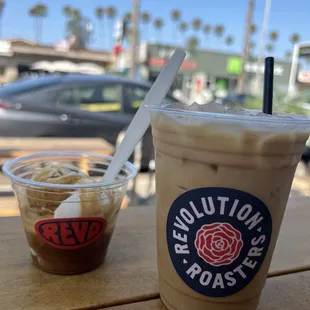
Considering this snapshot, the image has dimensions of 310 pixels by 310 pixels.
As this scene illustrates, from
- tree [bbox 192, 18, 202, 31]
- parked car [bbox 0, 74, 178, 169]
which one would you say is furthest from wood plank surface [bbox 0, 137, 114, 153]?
tree [bbox 192, 18, 202, 31]

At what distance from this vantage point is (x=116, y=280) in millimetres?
641

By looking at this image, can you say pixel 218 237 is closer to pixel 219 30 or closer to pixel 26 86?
pixel 26 86

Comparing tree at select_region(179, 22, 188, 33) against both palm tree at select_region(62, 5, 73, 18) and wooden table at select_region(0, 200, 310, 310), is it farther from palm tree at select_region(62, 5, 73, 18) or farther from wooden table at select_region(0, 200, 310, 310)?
wooden table at select_region(0, 200, 310, 310)

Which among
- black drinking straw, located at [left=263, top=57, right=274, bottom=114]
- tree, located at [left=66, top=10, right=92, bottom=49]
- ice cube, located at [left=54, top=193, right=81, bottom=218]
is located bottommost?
ice cube, located at [left=54, top=193, right=81, bottom=218]

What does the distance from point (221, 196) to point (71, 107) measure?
357cm

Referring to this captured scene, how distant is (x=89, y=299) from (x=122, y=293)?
Result: 5 centimetres

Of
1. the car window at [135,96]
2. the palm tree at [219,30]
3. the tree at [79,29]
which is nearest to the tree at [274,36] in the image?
the palm tree at [219,30]

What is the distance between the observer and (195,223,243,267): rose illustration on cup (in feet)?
1.64

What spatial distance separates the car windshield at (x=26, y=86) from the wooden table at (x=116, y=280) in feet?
10.3

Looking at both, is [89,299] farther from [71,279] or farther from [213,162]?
[213,162]

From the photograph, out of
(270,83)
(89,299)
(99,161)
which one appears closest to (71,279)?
(89,299)

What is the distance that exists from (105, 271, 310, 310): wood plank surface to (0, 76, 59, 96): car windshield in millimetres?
3511

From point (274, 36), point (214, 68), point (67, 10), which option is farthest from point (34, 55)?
point (274, 36)

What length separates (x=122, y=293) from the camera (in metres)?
0.60
